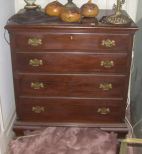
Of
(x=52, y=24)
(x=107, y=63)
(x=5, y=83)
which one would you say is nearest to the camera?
(x=52, y=24)

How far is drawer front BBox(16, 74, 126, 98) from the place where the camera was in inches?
75.7

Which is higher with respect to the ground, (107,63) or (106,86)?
(107,63)

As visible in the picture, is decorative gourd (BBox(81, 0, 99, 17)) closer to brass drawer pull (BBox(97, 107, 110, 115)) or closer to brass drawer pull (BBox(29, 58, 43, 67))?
brass drawer pull (BBox(29, 58, 43, 67))

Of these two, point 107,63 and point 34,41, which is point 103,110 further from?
point 34,41

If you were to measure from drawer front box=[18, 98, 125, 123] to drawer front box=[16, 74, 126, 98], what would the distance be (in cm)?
6

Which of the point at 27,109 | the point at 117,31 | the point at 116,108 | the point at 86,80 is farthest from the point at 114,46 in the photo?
the point at 27,109

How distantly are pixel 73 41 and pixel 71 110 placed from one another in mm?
536

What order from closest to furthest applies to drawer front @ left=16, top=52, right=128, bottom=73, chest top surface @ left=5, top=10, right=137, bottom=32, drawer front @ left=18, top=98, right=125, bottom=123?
chest top surface @ left=5, top=10, right=137, bottom=32 < drawer front @ left=16, top=52, right=128, bottom=73 < drawer front @ left=18, top=98, right=125, bottom=123

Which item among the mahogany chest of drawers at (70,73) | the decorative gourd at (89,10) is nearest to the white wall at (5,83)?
the mahogany chest of drawers at (70,73)

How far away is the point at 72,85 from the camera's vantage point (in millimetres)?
1949

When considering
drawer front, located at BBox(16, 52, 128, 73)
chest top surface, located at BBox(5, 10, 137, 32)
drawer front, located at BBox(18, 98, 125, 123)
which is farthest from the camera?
drawer front, located at BBox(18, 98, 125, 123)

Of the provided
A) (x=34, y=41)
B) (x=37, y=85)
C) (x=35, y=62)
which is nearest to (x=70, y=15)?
(x=34, y=41)

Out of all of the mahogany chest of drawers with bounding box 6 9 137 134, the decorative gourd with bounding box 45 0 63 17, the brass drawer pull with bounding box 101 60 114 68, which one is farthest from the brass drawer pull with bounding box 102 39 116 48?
the decorative gourd with bounding box 45 0 63 17

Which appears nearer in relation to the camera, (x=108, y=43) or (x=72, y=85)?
(x=108, y=43)
